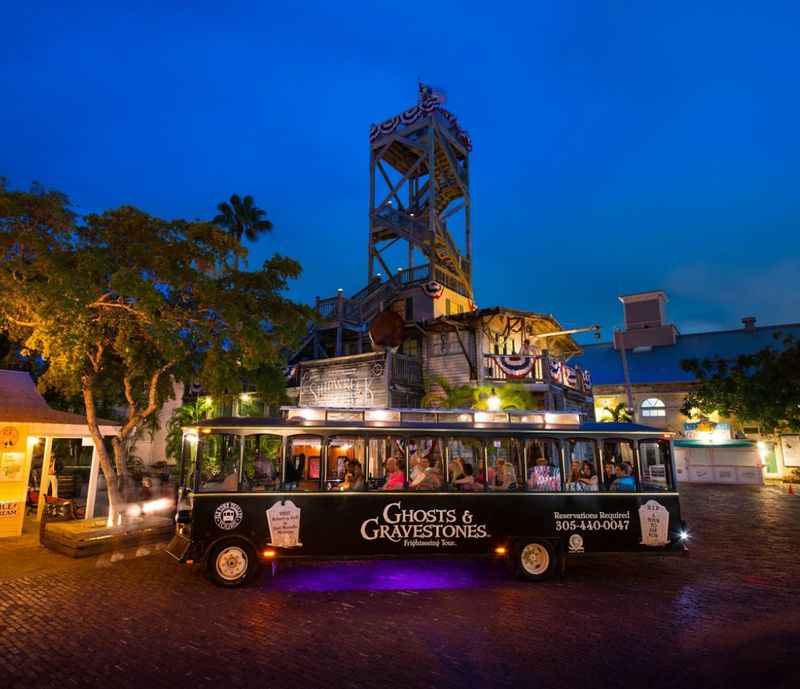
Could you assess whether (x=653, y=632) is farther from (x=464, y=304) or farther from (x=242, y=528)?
(x=464, y=304)

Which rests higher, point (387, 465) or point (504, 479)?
point (387, 465)

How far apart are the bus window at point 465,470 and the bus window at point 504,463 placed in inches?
6.9

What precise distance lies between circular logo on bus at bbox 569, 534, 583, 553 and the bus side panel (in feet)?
0.06

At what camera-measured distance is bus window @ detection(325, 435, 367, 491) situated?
948 cm

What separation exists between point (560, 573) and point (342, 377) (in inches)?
601

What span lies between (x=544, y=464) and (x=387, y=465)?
10.1ft

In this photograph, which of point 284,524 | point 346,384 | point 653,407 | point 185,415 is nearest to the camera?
point 284,524

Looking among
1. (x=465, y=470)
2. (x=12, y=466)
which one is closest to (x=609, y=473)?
(x=465, y=470)

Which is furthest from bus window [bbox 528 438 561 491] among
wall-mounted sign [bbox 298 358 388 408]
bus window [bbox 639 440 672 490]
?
wall-mounted sign [bbox 298 358 388 408]

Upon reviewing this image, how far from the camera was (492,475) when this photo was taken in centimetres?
977

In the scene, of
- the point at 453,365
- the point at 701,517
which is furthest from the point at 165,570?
the point at 701,517

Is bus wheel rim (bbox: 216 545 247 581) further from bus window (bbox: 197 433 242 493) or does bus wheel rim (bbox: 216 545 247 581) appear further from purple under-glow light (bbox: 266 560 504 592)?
bus window (bbox: 197 433 242 493)

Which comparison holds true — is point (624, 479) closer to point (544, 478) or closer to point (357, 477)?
point (544, 478)

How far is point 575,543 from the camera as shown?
9.60m
